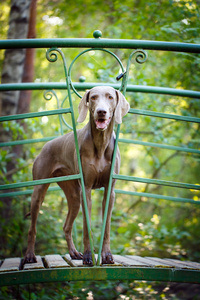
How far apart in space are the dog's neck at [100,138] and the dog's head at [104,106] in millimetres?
91

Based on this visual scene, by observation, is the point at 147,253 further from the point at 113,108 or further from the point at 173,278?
the point at 113,108

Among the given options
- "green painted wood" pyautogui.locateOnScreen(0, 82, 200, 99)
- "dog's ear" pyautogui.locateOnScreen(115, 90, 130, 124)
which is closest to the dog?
"dog's ear" pyautogui.locateOnScreen(115, 90, 130, 124)

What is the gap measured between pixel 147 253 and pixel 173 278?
13.8 feet

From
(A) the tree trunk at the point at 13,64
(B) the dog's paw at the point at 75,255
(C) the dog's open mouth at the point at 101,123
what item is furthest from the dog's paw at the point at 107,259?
(A) the tree trunk at the point at 13,64

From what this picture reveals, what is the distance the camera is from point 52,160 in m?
3.35

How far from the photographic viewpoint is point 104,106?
2445 mm

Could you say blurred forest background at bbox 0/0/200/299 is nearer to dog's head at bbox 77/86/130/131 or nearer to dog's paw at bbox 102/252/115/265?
dog's head at bbox 77/86/130/131

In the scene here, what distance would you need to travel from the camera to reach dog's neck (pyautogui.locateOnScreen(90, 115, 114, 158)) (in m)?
2.65

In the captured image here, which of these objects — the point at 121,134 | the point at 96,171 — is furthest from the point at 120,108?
the point at 121,134

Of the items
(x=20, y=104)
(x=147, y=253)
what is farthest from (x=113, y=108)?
(x=147, y=253)

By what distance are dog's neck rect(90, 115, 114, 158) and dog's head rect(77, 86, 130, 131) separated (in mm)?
91

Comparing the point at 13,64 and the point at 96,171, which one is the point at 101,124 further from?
the point at 13,64

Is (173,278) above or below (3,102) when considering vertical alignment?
below

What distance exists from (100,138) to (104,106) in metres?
0.31
